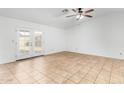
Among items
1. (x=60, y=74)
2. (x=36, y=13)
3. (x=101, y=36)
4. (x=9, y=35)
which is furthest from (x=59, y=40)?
(x=60, y=74)

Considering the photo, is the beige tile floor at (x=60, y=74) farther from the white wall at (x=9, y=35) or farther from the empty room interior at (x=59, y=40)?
the white wall at (x=9, y=35)

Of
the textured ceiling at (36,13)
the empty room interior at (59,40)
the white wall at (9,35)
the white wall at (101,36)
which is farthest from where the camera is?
the white wall at (101,36)

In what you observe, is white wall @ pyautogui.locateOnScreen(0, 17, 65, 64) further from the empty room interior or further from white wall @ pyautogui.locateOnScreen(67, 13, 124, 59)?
white wall @ pyautogui.locateOnScreen(67, 13, 124, 59)

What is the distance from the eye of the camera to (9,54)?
407cm

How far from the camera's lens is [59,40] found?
734 centimetres

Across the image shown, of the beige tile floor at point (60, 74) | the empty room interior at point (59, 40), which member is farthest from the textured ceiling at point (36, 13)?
the beige tile floor at point (60, 74)

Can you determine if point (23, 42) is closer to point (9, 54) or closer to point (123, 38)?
point (9, 54)

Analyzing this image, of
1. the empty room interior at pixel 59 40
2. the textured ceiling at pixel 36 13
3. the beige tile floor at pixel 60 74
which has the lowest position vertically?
the beige tile floor at pixel 60 74

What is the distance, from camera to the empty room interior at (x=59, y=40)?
357cm

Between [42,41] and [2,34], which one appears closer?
[2,34]
